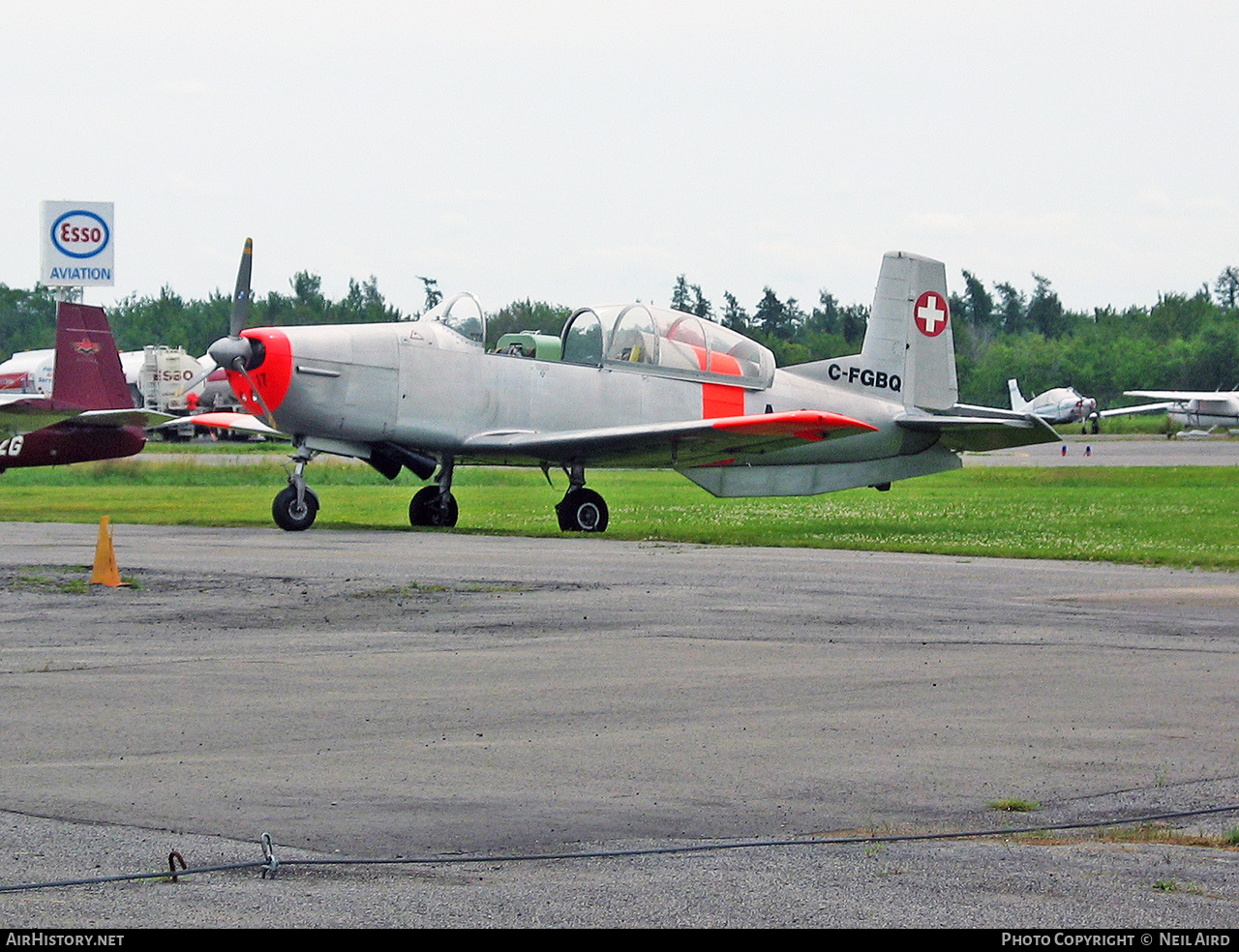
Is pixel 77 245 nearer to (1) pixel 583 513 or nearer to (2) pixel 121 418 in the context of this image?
(2) pixel 121 418

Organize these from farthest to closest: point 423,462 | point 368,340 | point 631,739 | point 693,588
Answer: point 423,462, point 368,340, point 693,588, point 631,739

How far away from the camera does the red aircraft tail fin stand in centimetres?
2750

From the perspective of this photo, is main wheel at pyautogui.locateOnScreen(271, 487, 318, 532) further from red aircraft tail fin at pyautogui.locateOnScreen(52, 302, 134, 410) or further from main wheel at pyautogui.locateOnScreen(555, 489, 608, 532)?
red aircraft tail fin at pyautogui.locateOnScreen(52, 302, 134, 410)

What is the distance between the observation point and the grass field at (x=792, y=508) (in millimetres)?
19219

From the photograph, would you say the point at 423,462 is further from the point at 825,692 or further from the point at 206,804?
the point at 206,804

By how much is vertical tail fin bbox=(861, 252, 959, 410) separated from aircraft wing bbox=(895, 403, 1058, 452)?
43 cm

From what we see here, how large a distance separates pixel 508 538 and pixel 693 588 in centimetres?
626

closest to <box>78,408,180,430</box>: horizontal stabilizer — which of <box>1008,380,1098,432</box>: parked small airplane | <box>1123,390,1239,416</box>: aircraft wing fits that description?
<box>1123,390,1239,416</box>: aircraft wing

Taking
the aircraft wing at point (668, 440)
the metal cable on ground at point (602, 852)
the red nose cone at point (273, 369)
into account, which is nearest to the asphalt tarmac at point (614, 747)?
the metal cable on ground at point (602, 852)

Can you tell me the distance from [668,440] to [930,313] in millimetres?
5859

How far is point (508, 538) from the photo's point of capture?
63.8 feet

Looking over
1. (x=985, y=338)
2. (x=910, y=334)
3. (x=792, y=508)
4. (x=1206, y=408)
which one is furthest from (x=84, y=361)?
(x=985, y=338)

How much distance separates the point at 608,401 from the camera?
21500 mm
